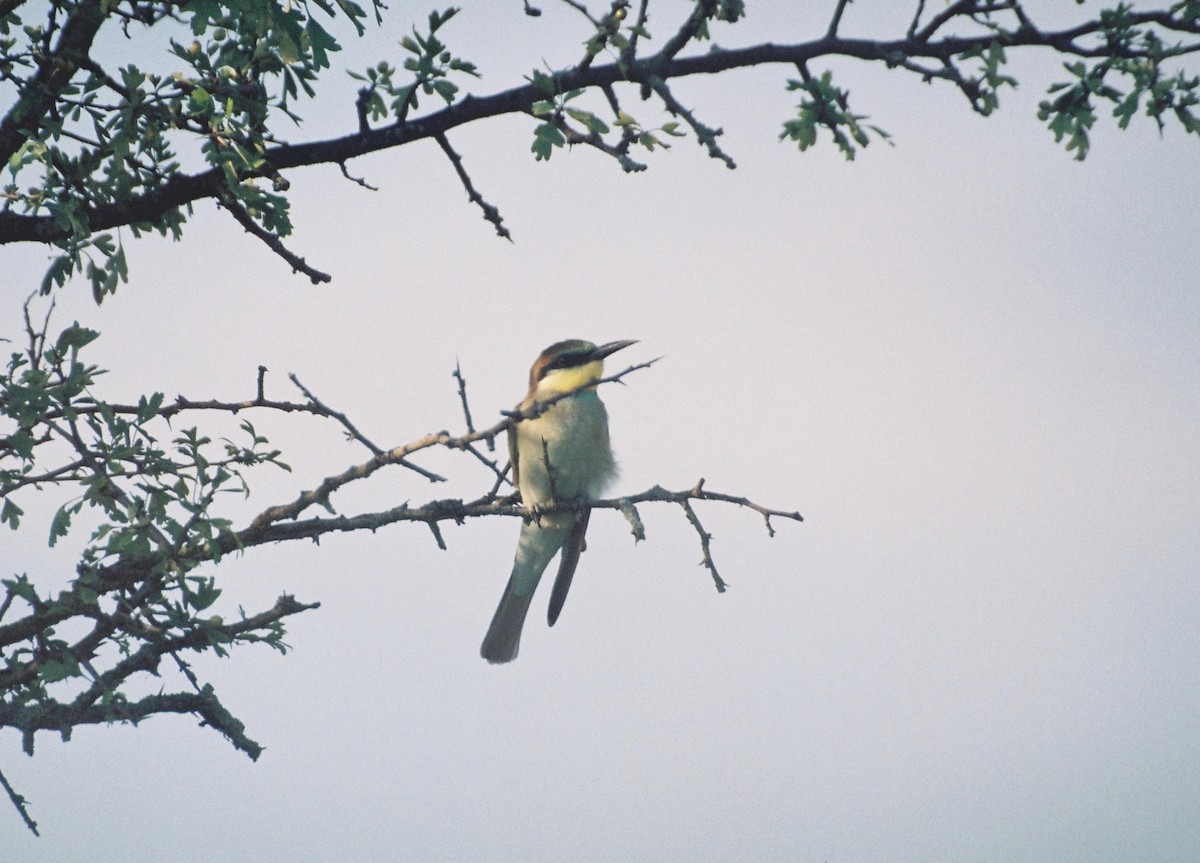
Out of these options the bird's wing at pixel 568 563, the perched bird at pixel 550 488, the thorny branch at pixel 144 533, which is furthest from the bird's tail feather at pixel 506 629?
the thorny branch at pixel 144 533

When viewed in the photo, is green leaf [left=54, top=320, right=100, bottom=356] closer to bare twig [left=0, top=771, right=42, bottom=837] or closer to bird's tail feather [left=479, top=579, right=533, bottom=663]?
bare twig [left=0, top=771, right=42, bottom=837]

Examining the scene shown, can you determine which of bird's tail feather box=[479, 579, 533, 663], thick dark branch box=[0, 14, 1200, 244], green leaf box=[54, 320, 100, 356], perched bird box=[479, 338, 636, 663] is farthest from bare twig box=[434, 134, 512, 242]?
bird's tail feather box=[479, 579, 533, 663]

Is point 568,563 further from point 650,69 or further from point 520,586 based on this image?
point 650,69

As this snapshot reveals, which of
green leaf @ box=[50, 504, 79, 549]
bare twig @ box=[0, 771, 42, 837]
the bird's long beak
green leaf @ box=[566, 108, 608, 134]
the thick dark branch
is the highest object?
the bird's long beak

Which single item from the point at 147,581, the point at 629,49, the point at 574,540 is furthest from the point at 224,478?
the point at 574,540

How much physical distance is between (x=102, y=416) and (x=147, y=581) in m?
0.55

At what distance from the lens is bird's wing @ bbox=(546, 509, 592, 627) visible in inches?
276

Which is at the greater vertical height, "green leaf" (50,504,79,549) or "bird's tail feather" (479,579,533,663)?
"bird's tail feather" (479,579,533,663)

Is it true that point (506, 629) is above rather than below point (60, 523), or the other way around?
above

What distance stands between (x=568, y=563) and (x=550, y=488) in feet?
1.60

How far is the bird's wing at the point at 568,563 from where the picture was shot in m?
7.00

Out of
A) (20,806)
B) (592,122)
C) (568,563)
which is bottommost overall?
(20,806)

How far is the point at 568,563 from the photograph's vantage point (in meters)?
7.09

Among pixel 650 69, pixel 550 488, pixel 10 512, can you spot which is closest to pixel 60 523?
pixel 10 512
